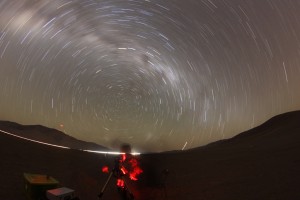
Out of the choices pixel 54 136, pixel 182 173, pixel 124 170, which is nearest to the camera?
pixel 124 170

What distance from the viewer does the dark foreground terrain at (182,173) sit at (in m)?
13.5

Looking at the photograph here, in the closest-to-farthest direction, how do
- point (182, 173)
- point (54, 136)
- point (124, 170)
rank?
point (124, 170) < point (182, 173) < point (54, 136)

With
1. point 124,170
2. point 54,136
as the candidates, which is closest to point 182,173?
point 124,170

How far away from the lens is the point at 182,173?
59.0 feet

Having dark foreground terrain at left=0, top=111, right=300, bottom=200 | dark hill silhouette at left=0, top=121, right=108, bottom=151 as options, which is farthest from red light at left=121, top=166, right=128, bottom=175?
dark hill silhouette at left=0, top=121, right=108, bottom=151

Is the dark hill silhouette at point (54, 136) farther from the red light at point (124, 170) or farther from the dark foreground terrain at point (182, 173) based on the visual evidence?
the red light at point (124, 170)

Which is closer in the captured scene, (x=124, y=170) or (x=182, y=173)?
(x=124, y=170)

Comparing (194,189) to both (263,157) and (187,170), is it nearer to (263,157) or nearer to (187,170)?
(187,170)

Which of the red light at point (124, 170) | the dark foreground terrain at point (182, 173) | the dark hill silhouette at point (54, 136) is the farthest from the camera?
the dark hill silhouette at point (54, 136)

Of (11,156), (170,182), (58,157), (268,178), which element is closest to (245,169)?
(268,178)

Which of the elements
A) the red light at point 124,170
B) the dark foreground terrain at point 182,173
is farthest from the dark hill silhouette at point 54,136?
the red light at point 124,170

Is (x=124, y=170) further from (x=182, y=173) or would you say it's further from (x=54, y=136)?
(x=54, y=136)

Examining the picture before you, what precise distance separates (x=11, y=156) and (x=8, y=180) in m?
8.00

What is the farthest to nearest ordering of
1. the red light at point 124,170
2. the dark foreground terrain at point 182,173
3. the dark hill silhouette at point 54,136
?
the dark hill silhouette at point 54,136, the dark foreground terrain at point 182,173, the red light at point 124,170
